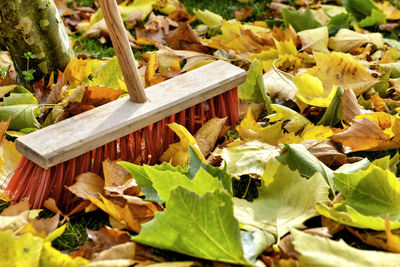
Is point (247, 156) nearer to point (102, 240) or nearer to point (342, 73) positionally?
point (102, 240)

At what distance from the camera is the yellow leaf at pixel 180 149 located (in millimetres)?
1528

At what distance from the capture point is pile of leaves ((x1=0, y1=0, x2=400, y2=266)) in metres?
1.11

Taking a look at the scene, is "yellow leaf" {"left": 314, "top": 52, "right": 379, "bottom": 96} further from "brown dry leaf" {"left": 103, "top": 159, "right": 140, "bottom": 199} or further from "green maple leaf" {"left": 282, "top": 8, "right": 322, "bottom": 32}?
"brown dry leaf" {"left": 103, "top": 159, "right": 140, "bottom": 199}

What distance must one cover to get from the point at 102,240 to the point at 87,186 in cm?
21

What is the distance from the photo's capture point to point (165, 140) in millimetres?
1640

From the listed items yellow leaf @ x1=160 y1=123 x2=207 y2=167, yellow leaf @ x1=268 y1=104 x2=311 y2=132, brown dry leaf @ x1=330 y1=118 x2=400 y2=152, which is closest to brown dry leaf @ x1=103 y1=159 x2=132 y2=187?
yellow leaf @ x1=160 y1=123 x2=207 y2=167

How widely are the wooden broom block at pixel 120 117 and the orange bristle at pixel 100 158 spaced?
1.9 inches

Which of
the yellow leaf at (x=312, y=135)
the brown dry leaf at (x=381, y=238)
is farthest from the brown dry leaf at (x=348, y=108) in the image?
the brown dry leaf at (x=381, y=238)

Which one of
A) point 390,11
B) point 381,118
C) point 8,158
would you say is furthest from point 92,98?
point 390,11

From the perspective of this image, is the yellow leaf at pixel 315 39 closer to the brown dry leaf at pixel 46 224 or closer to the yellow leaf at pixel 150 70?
the yellow leaf at pixel 150 70

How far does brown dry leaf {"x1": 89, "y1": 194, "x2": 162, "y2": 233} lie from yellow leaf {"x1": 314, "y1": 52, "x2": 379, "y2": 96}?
0.89 m

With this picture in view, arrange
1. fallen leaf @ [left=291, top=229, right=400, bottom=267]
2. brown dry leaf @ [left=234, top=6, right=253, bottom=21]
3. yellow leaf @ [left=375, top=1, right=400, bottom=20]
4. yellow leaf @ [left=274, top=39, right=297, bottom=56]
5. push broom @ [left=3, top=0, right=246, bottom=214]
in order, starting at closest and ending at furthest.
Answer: fallen leaf @ [left=291, top=229, right=400, bottom=267]
push broom @ [left=3, top=0, right=246, bottom=214]
yellow leaf @ [left=274, top=39, right=297, bottom=56]
yellow leaf @ [left=375, top=1, right=400, bottom=20]
brown dry leaf @ [left=234, top=6, right=253, bottom=21]

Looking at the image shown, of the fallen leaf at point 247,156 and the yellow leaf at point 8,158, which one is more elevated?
the yellow leaf at point 8,158

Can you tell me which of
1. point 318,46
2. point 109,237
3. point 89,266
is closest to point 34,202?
point 109,237
